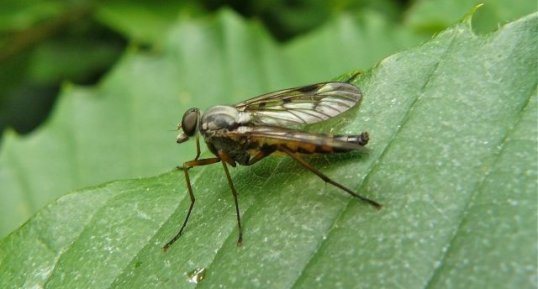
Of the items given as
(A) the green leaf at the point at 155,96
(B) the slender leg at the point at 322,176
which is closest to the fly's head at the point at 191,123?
(B) the slender leg at the point at 322,176

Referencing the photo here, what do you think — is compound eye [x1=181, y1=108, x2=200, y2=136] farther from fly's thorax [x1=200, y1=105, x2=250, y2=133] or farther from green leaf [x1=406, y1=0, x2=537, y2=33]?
green leaf [x1=406, y1=0, x2=537, y2=33]

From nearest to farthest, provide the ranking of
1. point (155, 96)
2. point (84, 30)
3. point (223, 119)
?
point (223, 119) < point (155, 96) < point (84, 30)

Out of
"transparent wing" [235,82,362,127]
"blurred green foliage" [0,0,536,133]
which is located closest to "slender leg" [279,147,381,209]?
"transparent wing" [235,82,362,127]

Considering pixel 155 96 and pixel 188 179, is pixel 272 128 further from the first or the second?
pixel 155 96

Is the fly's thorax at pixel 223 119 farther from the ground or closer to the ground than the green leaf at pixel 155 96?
farther from the ground

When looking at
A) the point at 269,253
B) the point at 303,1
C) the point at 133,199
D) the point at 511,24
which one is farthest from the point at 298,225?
the point at 303,1

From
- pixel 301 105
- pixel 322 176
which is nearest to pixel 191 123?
pixel 301 105

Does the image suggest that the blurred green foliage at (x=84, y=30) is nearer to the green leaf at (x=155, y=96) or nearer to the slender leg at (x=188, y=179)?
the green leaf at (x=155, y=96)
